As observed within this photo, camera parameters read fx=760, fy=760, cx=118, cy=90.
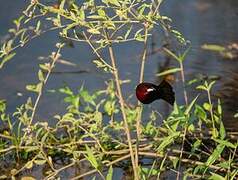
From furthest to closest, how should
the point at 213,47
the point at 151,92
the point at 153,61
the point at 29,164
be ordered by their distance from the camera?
the point at 213,47 → the point at 153,61 → the point at 29,164 → the point at 151,92

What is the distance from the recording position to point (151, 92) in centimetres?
162

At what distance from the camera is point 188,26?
10.1 feet

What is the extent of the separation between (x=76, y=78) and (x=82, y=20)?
1.02 metres

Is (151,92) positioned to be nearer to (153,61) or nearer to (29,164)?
(29,164)

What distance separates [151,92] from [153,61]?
3.74 ft

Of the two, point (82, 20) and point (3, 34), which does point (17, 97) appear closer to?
point (3, 34)

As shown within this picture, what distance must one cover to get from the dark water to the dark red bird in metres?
0.66

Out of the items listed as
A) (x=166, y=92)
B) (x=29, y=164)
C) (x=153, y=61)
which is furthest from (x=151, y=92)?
(x=153, y=61)

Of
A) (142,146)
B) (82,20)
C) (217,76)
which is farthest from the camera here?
(217,76)

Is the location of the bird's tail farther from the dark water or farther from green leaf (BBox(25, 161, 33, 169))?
the dark water

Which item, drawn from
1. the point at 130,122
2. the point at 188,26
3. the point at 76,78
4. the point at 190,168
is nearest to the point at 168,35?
the point at 188,26

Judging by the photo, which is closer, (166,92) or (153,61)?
(166,92)

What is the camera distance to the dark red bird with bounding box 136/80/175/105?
1608 millimetres

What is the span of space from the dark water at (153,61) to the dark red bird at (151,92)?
66cm
